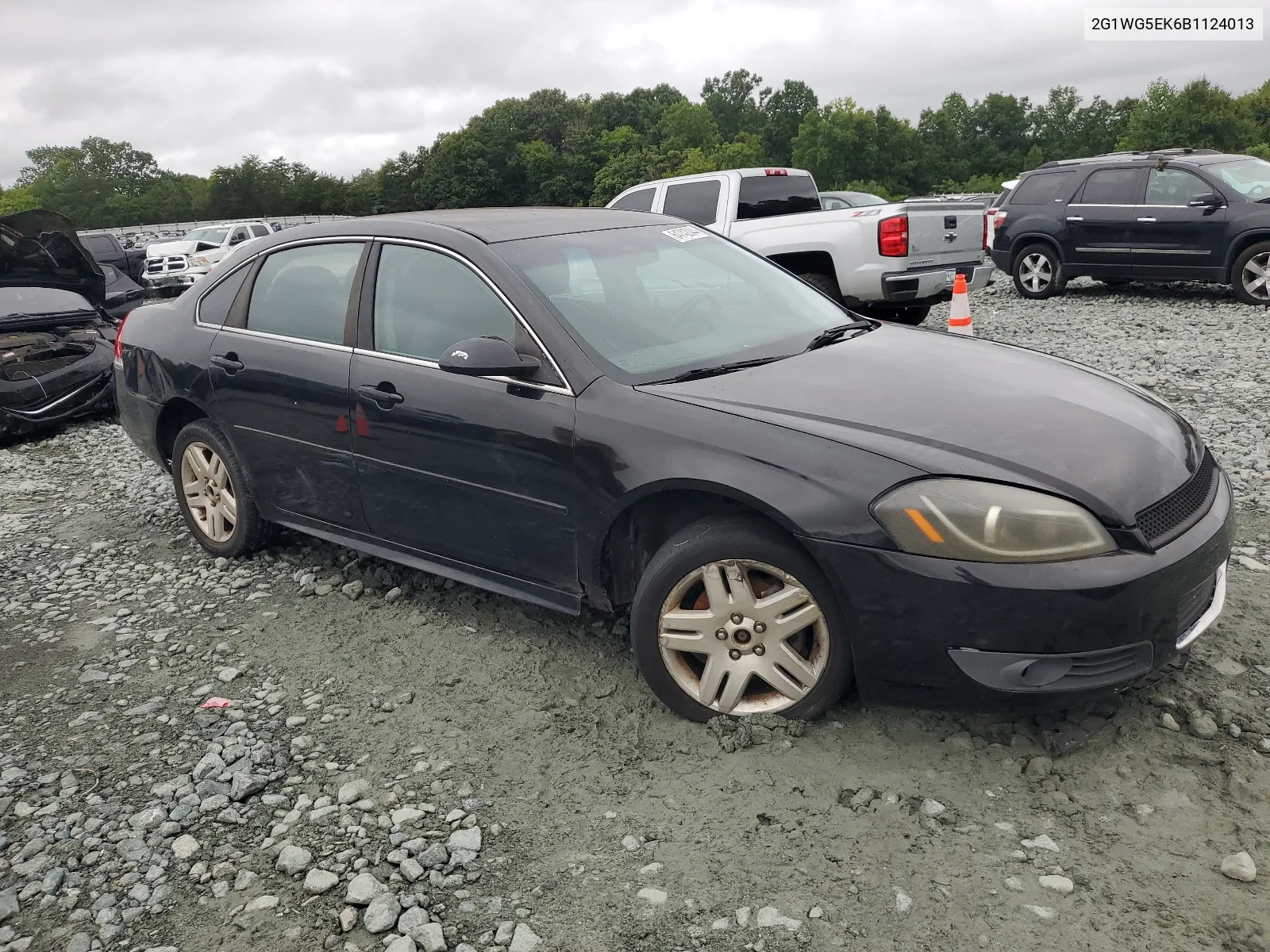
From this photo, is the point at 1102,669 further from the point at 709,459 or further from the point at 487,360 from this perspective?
the point at 487,360

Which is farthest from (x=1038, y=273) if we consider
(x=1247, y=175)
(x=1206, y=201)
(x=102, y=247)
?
(x=102, y=247)

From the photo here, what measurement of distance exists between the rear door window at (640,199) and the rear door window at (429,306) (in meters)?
7.79

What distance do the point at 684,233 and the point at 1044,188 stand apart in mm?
10076

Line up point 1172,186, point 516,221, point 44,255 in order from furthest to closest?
point 1172,186, point 44,255, point 516,221

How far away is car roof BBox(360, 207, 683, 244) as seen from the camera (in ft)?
13.1

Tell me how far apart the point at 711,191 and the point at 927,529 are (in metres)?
8.73

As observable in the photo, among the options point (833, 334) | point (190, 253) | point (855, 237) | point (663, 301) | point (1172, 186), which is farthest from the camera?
point (190, 253)

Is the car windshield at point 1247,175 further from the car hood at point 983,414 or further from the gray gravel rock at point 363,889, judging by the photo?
the gray gravel rock at point 363,889

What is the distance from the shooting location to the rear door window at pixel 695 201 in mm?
10844

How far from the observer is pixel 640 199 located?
11695 mm

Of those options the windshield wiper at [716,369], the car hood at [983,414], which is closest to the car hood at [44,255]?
the windshield wiper at [716,369]

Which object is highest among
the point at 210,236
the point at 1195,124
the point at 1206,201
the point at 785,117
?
the point at 785,117

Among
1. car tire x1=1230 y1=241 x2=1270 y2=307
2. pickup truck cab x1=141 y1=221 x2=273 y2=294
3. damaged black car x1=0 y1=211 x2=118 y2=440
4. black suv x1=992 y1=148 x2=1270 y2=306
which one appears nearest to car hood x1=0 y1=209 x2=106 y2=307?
damaged black car x1=0 y1=211 x2=118 y2=440

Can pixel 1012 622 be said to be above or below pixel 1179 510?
below
